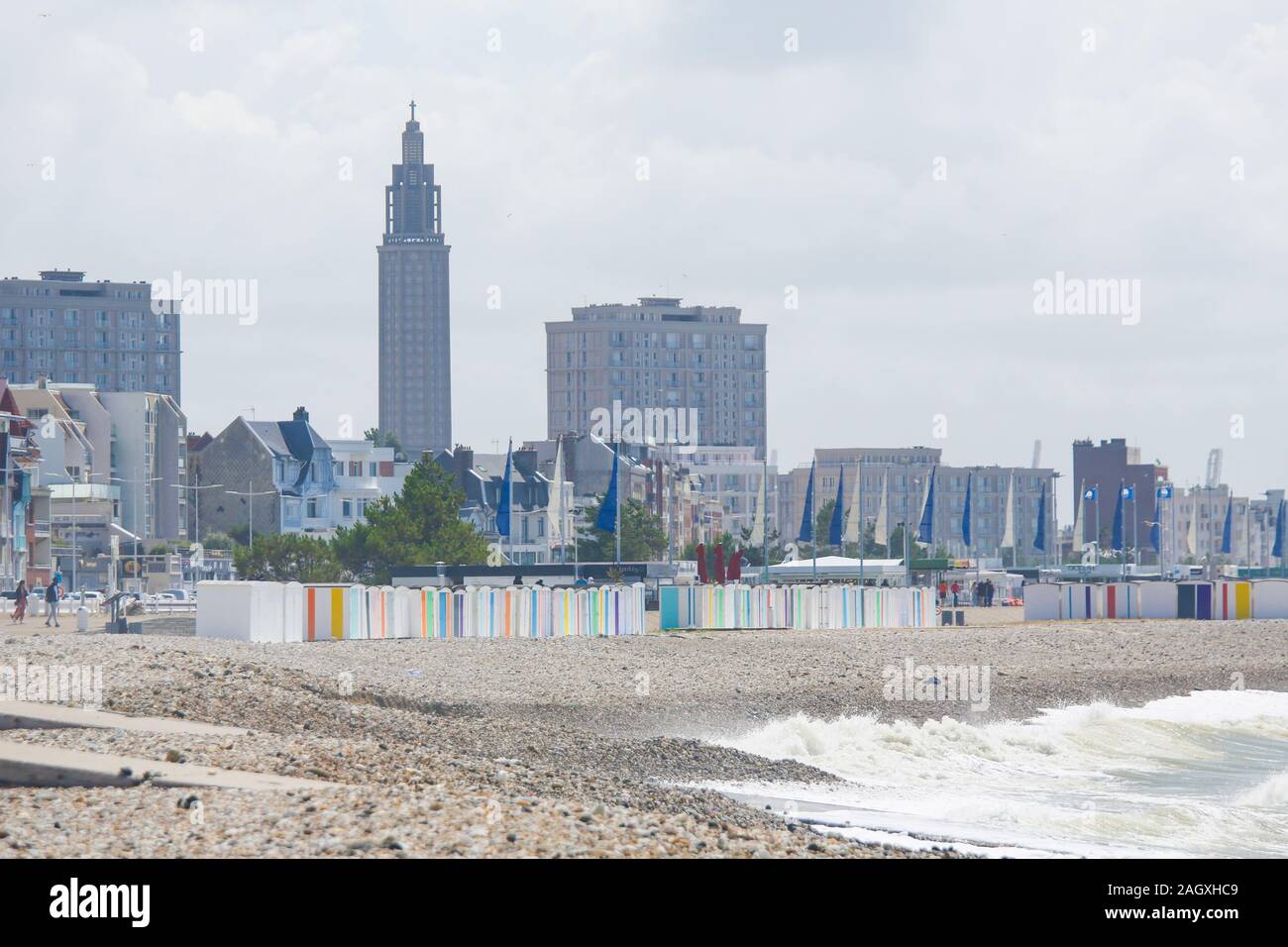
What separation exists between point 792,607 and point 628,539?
57291 millimetres

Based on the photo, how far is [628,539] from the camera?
117438mm

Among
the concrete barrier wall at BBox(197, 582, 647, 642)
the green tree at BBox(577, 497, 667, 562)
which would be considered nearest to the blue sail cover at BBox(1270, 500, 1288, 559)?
the green tree at BBox(577, 497, 667, 562)

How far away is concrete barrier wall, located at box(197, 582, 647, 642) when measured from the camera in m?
41.5

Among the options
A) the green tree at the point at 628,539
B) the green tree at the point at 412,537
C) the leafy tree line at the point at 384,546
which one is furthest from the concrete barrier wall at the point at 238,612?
the green tree at the point at 628,539

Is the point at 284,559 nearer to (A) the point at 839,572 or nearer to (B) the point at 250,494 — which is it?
(A) the point at 839,572

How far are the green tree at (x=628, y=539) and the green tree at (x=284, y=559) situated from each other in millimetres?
23372

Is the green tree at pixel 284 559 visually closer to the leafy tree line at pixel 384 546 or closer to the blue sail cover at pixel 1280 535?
the leafy tree line at pixel 384 546

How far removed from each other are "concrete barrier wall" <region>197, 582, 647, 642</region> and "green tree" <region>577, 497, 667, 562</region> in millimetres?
57773

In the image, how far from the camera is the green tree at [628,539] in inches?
4520

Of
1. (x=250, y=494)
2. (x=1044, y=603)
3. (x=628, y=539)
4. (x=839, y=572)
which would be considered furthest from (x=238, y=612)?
(x=250, y=494)

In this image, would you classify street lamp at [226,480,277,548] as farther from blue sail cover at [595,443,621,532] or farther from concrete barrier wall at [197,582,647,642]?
concrete barrier wall at [197,582,647,642]
